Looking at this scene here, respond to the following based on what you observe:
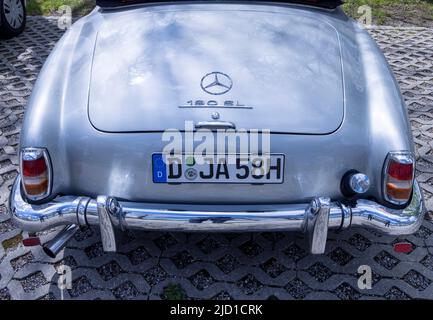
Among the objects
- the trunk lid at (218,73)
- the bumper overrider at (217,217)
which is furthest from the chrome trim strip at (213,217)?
the trunk lid at (218,73)

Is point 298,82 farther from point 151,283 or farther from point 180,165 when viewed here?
point 151,283

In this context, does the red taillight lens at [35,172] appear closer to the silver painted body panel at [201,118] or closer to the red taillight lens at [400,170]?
the silver painted body panel at [201,118]

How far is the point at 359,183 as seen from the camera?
195 cm

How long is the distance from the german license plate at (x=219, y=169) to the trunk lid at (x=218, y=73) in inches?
5.5

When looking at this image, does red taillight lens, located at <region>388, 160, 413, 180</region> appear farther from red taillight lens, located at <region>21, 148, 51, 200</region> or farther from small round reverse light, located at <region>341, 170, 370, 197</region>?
red taillight lens, located at <region>21, 148, 51, 200</region>

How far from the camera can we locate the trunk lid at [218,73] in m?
1.97

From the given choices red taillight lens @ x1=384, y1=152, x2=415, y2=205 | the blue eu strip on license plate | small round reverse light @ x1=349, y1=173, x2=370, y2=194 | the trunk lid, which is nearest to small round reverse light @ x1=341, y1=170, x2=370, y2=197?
small round reverse light @ x1=349, y1=173, x2=370, y2=194

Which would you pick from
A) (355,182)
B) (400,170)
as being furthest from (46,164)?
(400,170)

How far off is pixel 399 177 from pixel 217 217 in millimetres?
849

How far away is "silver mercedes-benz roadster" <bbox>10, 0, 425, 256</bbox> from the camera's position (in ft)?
6.33

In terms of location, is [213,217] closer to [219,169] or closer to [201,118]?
[219,169]

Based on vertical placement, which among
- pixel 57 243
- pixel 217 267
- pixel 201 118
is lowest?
pixel 217 267

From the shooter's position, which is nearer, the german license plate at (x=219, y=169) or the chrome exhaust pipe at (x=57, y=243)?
the german license plate at (x=219, y=169)
